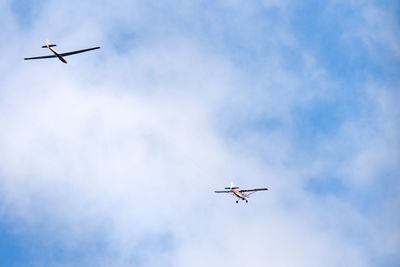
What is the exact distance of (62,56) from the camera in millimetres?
185000
